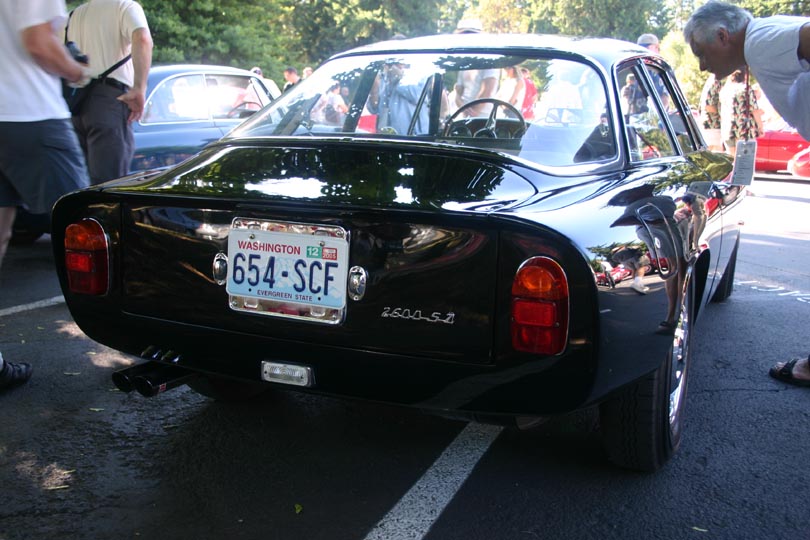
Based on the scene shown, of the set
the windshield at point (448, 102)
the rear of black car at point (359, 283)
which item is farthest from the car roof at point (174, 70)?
the rear of black car at point (359, 283)

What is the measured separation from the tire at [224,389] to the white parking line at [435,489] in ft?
2.66

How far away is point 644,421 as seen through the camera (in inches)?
103

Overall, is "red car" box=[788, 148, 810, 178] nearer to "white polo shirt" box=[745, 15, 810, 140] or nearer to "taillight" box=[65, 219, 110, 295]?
"white polo shirt" box=[745, 15, 810, 140]

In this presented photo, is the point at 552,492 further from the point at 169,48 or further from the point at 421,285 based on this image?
the point at 169,48

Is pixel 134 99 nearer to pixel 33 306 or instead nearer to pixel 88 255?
pixel 33 306

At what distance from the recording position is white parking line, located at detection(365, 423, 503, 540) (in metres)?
2.40

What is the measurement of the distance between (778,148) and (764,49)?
13008 mm

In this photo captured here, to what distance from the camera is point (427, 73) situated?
3471 millimetres

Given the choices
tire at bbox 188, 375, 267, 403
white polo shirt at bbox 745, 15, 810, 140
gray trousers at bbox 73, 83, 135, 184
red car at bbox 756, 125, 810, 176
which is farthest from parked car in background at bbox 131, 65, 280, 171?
red car at bbox 756, 125, 810, 176

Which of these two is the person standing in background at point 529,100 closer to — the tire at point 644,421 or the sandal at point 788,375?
the tire at point 644,421

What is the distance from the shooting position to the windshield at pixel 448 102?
3080 millimetres

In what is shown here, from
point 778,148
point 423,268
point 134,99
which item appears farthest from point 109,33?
point 778,148

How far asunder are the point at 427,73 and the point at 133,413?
6.27ft

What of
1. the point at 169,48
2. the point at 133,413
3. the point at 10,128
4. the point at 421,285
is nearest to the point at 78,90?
the point at 10,128
